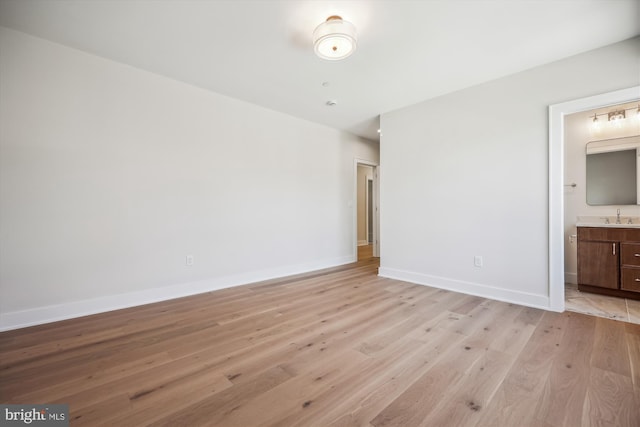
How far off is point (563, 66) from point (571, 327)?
2550 millimetres

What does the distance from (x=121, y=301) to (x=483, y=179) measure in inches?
171

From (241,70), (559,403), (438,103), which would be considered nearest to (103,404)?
(559,403)

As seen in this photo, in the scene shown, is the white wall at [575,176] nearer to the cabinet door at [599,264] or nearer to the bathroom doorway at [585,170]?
the bathroom doorway at [585,170]

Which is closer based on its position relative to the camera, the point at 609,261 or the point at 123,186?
the point at 123,186

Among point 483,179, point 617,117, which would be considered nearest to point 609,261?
Result: point 483,179

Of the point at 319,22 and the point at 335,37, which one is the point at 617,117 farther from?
the point at 319,22

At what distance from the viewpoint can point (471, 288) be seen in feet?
10.9

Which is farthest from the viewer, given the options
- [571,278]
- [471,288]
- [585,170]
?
[571,278]

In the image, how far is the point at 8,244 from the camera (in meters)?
2.32

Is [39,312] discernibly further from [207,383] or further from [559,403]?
[559,403]

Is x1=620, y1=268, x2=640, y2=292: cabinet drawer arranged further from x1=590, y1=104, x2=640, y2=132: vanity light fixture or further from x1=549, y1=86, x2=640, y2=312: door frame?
x1=590, y1=104, x2=640, y2=132: vanity light fixture

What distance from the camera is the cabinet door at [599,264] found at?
3152mm

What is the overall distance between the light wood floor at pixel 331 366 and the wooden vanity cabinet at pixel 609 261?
103cm

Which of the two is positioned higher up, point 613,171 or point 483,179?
point 613,171
